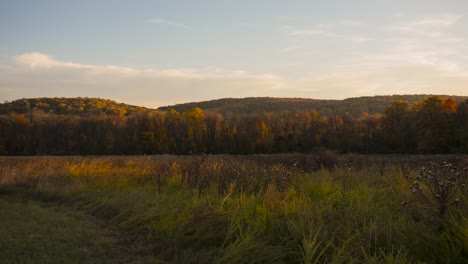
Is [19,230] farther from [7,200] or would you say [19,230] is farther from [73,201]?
[7,200]

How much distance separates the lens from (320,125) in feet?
234

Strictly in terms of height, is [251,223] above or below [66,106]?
below

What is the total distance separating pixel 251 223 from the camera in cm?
623

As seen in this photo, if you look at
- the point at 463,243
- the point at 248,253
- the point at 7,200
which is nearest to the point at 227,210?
the point at 248,253

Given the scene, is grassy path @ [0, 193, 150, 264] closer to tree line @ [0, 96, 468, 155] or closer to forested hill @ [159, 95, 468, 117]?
tree line @ [0, 96, 468, 155]

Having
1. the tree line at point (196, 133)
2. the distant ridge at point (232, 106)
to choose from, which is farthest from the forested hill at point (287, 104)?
the tree line at point (196, 133)

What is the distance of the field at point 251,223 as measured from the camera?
5.07 meters

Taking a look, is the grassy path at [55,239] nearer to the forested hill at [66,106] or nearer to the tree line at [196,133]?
the tree line at [196,133]

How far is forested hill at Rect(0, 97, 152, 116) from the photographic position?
111950mm

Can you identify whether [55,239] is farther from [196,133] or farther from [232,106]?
[232,106]

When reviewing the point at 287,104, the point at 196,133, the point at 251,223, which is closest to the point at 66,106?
the point at 196,133

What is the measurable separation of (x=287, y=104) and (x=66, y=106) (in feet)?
284

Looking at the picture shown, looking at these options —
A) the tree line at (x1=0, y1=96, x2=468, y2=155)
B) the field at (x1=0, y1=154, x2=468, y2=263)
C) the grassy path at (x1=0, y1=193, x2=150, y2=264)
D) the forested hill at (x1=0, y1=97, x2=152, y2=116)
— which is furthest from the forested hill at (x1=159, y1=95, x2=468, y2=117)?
the grassy path at (x1=0, y1=193, x2=150, y2=264)

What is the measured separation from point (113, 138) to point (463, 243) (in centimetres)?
6865
